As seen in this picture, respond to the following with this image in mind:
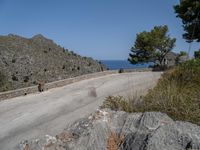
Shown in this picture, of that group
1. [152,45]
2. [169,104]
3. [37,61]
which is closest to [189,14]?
[152,45]

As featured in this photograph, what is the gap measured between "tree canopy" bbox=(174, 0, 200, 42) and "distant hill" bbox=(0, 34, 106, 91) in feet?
77.8

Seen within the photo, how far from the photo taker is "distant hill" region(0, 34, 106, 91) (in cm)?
5559

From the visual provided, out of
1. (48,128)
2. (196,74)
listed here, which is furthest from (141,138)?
(48,128)

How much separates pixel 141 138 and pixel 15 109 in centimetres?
1033

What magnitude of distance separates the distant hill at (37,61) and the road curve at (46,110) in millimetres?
31575

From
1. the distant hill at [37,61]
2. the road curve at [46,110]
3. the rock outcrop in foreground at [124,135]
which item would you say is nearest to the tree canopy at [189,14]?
the road curve at [46,110]

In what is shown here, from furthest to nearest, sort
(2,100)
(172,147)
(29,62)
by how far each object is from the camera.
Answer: (29,62), (2,100), (172,147)

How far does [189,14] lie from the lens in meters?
33.8

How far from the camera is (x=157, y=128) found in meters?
6.00

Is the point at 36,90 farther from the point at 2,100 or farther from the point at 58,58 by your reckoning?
the point at 58,58

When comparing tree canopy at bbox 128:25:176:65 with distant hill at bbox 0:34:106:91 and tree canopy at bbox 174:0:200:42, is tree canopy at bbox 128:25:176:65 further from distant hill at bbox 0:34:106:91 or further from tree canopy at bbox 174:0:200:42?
tree canopy at bbox 174:0:200:42

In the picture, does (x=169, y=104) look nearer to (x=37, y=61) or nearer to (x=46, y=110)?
(x=46, y=110)

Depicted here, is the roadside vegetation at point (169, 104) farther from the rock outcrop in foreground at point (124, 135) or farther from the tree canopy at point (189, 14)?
the tree canopy at point (189, 14)

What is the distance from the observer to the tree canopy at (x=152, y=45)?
52.0 m
